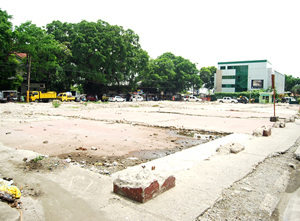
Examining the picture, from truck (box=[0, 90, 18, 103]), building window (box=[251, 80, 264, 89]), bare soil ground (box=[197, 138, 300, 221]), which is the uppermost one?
building window (box=[251, 80, 264, 89])

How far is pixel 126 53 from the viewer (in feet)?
167

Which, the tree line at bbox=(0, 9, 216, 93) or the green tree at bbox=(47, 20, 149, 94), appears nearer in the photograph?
the tree line at bbox=(0, 9, 216, 93)

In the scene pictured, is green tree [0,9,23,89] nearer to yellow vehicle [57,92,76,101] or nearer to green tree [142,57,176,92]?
yellow vehicle [57,92,76,101]

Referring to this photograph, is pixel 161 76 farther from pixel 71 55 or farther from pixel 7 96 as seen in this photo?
pixel 7 96

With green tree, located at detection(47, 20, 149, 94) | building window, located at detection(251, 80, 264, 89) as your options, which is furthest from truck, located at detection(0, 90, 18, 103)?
building window, located at detection(251, 80, 264, 89)

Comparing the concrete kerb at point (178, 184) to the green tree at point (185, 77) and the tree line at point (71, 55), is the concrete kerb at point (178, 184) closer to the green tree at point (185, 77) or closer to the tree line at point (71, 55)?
the tree line at point (71, 55)

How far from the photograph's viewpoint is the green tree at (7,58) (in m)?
36.1

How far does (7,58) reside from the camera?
3909 cm

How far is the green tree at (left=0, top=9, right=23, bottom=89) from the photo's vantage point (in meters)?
36.1

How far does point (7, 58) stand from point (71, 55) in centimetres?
1112

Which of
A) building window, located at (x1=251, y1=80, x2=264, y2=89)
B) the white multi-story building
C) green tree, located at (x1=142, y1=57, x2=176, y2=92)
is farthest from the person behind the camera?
building window, located at (x1=251, y1=80, x2=264, y2=89)

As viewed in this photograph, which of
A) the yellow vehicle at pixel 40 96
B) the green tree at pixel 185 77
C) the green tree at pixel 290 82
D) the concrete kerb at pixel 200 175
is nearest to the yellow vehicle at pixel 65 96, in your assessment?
the yellow vehicle at pixel 40 96

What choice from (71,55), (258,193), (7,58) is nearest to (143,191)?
(258,193)

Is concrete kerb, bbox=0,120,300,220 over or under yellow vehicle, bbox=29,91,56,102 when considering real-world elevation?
under
